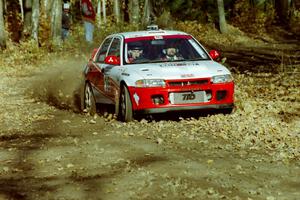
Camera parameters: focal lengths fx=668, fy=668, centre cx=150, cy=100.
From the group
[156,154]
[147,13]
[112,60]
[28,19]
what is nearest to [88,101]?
[112,60]

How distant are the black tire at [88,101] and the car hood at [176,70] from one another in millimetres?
1974

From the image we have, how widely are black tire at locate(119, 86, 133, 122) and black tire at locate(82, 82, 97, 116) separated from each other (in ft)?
5.75

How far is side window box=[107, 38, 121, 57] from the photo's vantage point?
41.4ft

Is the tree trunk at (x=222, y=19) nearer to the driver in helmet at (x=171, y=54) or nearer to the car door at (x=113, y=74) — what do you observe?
the car door at (x=113, y=74)

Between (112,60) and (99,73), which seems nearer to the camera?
(112,60)

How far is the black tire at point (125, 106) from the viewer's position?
37.1 feet

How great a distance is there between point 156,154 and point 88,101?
517 centimetres

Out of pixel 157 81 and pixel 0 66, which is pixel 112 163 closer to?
pixel 157 81

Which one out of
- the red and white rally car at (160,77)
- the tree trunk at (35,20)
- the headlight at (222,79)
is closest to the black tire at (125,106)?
the red and white rally car at (160,77)

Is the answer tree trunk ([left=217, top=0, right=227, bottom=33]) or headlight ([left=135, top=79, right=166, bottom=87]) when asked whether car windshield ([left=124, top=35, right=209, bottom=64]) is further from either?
tree trunk ([left=217, top=0, right=227, bottom=33])

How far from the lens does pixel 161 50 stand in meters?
12.3

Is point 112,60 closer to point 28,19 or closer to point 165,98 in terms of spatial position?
point 165,98

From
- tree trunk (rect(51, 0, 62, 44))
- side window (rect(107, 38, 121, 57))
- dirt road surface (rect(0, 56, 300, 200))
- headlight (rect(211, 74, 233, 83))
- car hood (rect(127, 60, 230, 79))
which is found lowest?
dirt road surface (rect(0, 56, 300, 200))

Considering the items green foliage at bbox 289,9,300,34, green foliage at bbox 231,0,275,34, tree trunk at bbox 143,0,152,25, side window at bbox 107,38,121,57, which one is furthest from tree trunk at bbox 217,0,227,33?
side window at bbox 107,38,121,57
